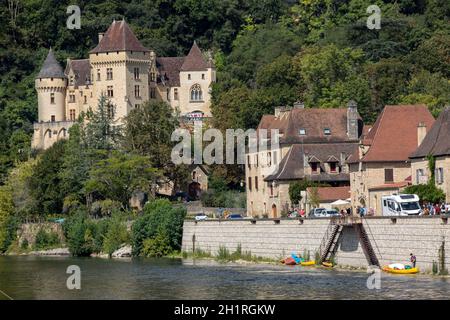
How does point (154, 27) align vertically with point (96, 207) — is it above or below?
above

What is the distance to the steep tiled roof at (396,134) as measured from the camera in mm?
96250

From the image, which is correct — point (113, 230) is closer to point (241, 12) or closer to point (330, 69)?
point (330, 69)

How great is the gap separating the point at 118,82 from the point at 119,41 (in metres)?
3.83

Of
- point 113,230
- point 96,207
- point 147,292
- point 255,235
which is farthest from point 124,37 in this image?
point 147,292

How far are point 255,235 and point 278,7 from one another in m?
104

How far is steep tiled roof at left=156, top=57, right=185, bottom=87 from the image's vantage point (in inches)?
6452

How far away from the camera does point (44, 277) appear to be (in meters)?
86.1

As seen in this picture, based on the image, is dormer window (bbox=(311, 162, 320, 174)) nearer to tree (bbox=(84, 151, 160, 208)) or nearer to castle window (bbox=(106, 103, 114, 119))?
tree (bbox=(84, 151, 160, 208))

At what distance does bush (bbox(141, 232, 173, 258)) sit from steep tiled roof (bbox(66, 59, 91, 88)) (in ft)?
195

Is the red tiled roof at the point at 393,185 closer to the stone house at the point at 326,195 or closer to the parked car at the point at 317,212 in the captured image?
the parked car at the point at 317,212

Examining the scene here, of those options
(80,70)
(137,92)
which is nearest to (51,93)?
(80,70)

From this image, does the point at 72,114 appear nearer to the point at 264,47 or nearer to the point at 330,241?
the point at 264,47

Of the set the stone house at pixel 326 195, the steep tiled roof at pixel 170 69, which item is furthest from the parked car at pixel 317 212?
the steep tiled roof at pixel 170 69

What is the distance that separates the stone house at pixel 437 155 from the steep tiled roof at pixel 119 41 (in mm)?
67566
